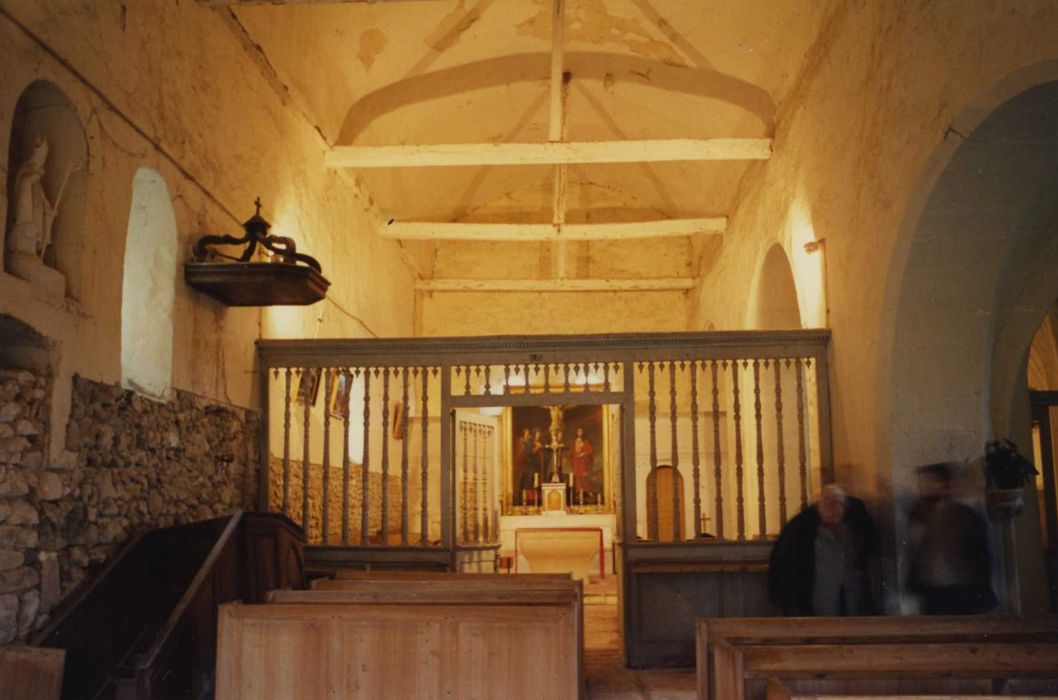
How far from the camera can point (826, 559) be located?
20.2 ft

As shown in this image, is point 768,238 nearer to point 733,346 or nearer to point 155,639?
point 733,346

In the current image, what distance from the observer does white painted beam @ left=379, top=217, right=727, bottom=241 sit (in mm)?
13195

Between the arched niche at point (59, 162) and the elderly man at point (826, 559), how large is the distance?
4.28 metres

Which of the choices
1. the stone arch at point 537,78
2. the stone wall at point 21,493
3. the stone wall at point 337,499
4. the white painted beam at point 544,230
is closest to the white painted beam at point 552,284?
the white painted beam at point 544,230

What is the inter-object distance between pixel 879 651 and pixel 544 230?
400 inches

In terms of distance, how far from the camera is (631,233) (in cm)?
1382

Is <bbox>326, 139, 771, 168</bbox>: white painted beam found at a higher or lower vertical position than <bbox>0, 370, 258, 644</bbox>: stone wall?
higher

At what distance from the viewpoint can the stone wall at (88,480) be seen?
16.1ft

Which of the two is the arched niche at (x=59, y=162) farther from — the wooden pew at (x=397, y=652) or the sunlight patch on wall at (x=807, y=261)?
the sunlight patch on wall at (x=807, y=261)

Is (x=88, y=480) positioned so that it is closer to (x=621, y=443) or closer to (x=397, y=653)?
(x=397, y=653)

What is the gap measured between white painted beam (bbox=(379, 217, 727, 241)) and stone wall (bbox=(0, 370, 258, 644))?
616 centimetres

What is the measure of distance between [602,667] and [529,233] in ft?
23.5

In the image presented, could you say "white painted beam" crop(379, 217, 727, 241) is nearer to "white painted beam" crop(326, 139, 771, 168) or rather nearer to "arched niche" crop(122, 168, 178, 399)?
"white painted beam" crop(326, 139, 771, 168)

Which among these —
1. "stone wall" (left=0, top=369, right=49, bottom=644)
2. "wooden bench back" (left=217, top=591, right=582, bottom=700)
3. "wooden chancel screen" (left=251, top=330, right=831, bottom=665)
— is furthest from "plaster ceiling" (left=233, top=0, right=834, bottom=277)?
"wooden bench back" (left=217, top=591, right=582, bottom=700)
